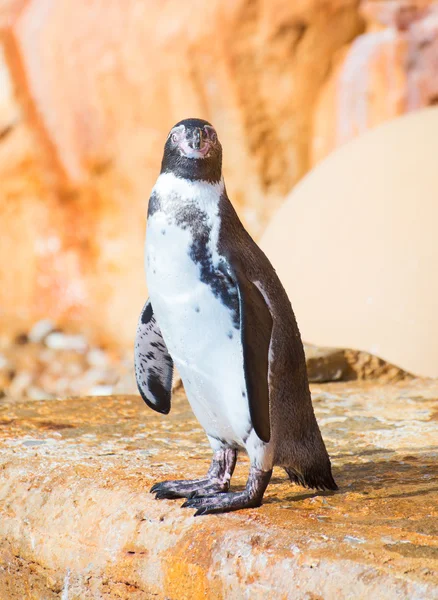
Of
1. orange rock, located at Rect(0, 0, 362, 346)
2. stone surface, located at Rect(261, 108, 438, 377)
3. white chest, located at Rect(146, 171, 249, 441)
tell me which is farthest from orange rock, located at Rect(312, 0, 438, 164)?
white chest, located at Rect(146, 171, 249, 441)

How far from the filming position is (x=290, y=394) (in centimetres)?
255

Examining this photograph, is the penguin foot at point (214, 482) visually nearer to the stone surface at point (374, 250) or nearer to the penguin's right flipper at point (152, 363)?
the penguin's right flipper at point (152, 363)

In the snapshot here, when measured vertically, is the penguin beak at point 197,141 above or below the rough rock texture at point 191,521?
above

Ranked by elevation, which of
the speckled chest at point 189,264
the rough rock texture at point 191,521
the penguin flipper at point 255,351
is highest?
the speckled chest at point 189,264

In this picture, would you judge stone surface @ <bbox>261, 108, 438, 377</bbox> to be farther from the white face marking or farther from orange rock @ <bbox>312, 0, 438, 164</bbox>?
orange rock @ <bbox>312, 0, 438, 164</bbox>

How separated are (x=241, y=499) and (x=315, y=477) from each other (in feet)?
0.81

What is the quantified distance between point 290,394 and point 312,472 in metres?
0.24

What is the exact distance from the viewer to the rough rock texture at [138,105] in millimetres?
8625

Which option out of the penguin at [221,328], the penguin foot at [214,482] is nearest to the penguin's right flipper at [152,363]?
the penguin at [221,328]

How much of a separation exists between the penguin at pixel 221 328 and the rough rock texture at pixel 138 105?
6088 millimetres

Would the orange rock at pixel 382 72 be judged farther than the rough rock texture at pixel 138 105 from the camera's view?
No

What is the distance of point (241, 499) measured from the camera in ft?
8.23

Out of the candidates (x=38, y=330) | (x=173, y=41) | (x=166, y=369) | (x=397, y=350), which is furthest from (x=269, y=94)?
(x=166, y=369)

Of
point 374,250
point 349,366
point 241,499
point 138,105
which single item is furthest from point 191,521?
point 138,105
